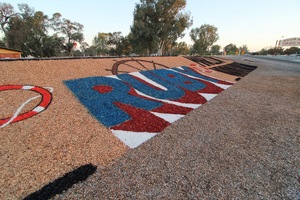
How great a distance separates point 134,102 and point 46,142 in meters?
4.09

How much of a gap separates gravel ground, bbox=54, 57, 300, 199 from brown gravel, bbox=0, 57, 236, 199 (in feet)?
2.04

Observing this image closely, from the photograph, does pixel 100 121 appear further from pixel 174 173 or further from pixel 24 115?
pixel 174 173

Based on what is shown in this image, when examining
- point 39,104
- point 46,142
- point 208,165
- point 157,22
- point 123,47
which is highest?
point 157,22

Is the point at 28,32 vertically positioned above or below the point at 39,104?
above

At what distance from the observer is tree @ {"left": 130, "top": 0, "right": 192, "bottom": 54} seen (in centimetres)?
3528

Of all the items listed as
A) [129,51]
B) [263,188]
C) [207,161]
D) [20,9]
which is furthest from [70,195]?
[129,51]

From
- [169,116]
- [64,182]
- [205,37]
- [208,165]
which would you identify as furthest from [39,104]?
[205,37]

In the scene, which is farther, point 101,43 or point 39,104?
point 101,43

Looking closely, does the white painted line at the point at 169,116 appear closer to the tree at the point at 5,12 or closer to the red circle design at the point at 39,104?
the red circle design at the point at 39,104

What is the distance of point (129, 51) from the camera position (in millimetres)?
74000

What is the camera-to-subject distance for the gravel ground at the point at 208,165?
3.14 metres

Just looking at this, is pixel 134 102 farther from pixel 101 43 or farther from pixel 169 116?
pixel 101 43

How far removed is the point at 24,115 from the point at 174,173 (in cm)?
493

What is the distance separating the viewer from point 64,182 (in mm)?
3213
